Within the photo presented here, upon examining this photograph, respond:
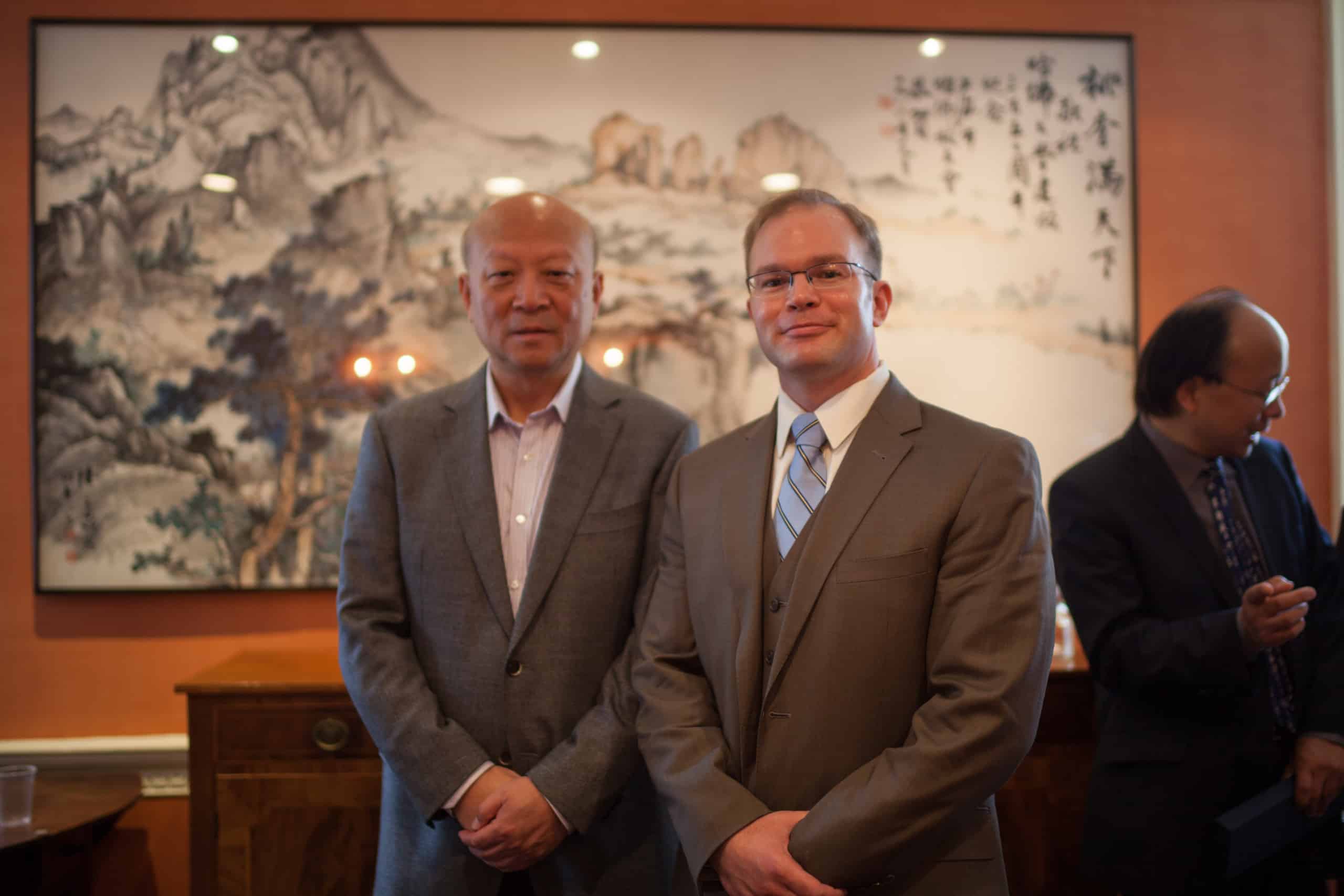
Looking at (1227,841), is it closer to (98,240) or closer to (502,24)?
(502,24)

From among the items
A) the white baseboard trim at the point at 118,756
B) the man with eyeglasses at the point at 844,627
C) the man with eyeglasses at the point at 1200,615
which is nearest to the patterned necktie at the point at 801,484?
the man with eyeglasses at the point at 844,627

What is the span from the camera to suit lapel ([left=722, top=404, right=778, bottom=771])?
4.93 ft

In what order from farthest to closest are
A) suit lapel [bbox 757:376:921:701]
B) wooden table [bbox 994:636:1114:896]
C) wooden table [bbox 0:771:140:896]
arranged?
1. wooden table [bbox 994:636:1114:896]
2. wooden table [bbox 0:771:140:896]
3. suit lapel [bbox 757:376:921:701]

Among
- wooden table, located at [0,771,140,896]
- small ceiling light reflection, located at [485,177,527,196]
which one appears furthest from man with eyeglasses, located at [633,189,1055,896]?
wooden table, located at [0,771,140,896]

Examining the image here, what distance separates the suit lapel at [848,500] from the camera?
4.78ft

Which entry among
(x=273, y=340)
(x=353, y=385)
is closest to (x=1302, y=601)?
(x=353, y=385)

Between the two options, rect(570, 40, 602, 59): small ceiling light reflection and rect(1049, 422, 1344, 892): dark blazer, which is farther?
rect(570, 40, 602, 59): small ceiling light reflection

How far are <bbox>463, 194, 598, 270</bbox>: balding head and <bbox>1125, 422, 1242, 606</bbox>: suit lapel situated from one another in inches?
50.3

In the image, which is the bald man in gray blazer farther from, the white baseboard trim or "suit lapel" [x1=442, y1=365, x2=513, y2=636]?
the white baseboard trim

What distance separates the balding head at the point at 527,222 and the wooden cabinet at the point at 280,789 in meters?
1.15

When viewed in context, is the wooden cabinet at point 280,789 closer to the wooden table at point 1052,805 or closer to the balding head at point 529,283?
the balding head at point 529,283

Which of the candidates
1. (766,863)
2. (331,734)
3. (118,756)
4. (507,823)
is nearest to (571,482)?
(507,823)

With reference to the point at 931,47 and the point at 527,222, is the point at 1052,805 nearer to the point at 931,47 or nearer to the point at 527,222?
the point at 527,222

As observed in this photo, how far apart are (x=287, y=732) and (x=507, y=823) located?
0.91 m
